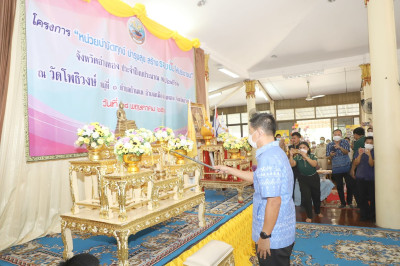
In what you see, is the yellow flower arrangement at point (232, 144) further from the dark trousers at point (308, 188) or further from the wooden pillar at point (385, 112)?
the wooden pillar at point (385, 112)

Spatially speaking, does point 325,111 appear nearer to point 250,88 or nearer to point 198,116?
point 250,88

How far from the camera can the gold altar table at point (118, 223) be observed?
2.89 metres

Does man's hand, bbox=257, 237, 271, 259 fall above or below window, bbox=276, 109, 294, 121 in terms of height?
below

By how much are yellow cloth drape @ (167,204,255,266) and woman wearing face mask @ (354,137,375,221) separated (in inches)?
88.0

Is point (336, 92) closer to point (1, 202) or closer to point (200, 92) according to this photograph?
point (200, 92)

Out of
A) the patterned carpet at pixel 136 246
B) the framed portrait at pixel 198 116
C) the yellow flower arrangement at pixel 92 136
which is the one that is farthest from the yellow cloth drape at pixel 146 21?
the patterned carpet at pixel 136 246

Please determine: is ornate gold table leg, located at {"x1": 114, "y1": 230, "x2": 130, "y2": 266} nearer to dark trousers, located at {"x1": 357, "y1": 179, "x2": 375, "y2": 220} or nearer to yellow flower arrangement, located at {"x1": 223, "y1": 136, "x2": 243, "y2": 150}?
yellow flower arrangement, located at {"x1": 223, "y1": 136, "x2": 243, "y2": 150}

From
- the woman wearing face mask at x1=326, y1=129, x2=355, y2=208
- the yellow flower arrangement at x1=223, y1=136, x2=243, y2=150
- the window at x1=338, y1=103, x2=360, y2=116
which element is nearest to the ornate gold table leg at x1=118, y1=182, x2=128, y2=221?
the yellow flower arrangement at x1=223, y1=136, x2=243, y2=150

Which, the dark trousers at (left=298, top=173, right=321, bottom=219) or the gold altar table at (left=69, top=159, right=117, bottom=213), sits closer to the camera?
the gold altar table at (left=69, top=159, right=117, bottom=213)

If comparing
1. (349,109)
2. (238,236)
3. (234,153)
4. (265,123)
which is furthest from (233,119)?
(265,123)

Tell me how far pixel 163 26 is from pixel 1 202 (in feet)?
15.6

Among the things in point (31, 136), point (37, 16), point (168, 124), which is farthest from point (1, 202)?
point (168, 124)

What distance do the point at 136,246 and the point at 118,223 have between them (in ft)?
2.46

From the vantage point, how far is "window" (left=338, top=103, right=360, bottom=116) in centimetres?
1677
